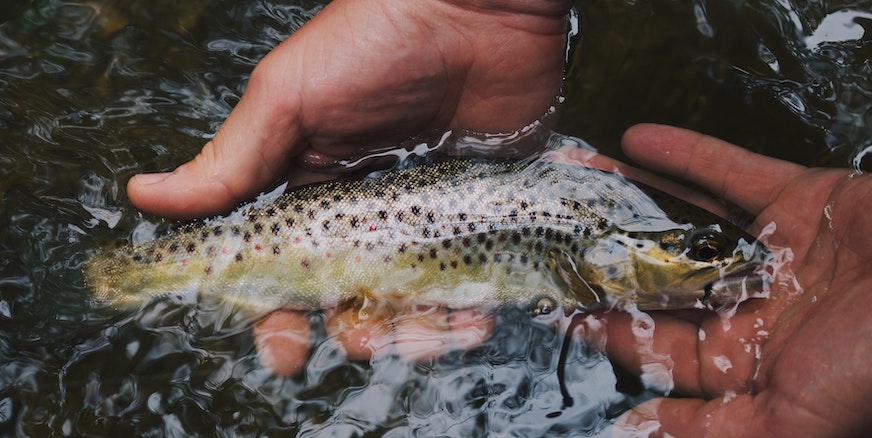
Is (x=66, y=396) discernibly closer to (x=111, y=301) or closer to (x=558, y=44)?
(x=111, y=301)

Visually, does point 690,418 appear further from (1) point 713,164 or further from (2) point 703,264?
(1) point 713,164

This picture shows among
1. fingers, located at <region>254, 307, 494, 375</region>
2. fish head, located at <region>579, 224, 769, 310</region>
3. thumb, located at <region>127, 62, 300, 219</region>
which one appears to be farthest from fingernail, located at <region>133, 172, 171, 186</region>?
Answer: fish head, located at <region>579, 224, 769, 310</region>

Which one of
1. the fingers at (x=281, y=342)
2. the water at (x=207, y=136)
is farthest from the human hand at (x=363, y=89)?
the fingers at (x=281, y=342)

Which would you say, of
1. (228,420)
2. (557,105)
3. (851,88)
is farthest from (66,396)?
(851,88)

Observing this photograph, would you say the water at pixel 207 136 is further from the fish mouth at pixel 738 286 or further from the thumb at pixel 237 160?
the fish mouth at pixel 738 286

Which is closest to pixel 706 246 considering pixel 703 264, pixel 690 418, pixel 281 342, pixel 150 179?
pixel 703 264

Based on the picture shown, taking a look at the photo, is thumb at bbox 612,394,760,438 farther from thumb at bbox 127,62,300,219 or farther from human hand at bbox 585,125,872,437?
thumb at bbox 127,62,300,219
